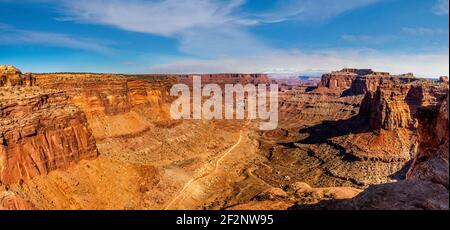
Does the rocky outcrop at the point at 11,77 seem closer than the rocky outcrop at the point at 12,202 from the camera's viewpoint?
No

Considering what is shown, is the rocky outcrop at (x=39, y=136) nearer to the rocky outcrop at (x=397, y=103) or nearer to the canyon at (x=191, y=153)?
the canyon at (x=191, y=153)

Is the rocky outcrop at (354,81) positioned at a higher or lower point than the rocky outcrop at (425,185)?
higher

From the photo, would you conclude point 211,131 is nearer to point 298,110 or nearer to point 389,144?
point 389,144

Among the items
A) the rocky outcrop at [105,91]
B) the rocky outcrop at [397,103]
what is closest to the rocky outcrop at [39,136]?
the rocky outcrop at [105,91]

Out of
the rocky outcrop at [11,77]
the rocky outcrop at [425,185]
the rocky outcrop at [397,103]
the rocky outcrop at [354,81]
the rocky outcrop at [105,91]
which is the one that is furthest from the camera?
the rocky outcrop at [354,81]

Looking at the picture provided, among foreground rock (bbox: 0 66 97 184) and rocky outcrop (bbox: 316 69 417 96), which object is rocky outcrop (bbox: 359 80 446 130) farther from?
rocky outcrop (bbox: 316 69 417 96)

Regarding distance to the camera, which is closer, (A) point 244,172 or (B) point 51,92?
(B) point 51,92

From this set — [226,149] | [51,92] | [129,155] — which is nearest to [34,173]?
[51,92]
